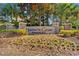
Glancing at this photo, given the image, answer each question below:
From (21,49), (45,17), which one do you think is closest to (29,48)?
(21,49)

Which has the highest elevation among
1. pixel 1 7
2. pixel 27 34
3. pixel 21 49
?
pixel 1 7

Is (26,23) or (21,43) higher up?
(26,23)

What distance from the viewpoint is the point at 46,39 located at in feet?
3.75

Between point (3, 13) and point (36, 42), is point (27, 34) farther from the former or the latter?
point (3, 13)

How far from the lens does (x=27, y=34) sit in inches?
45.1

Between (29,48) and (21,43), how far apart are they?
79 mm

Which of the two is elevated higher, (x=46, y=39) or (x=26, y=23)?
(x=26, y=23)

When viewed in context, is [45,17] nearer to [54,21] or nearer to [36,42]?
[54,21]

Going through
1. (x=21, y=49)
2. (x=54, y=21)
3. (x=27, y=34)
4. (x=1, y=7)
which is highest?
(x=1, y=7)

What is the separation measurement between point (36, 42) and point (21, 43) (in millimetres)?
124

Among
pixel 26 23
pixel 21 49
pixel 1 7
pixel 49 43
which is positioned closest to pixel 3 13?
pixel 1 7

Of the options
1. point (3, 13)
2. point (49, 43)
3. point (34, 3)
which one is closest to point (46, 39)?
point (49, 43)

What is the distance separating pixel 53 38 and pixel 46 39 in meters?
0.06

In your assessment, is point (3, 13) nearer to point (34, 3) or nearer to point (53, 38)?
point (34, 3)
